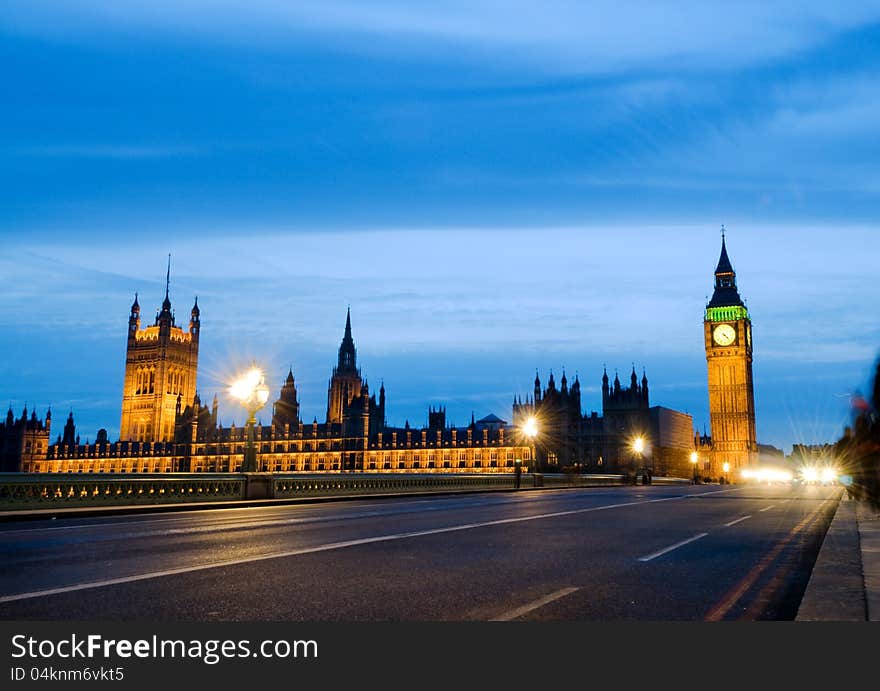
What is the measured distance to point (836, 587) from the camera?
24.2 ft

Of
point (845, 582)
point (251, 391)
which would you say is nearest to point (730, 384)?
point (251, 391)

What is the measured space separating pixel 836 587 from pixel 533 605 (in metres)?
3.03

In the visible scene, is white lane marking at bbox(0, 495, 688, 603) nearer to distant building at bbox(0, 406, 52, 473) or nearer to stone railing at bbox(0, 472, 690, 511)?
stone railing at bbox(0, 472, 690, 511)

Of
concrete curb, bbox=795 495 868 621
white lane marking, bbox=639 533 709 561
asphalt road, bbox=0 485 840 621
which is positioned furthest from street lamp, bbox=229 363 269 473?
concrete curb, bbox=795 495 868 621

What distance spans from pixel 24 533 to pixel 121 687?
11.2 m

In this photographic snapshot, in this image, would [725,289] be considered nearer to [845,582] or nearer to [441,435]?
[441,435]

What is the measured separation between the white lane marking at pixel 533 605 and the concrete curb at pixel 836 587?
6.65 feet

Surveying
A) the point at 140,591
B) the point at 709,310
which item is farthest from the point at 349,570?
the point at 709,310

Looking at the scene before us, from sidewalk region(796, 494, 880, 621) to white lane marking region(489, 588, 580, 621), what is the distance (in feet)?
6.69

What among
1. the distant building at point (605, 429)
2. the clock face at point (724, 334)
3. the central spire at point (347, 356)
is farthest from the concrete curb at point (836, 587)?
the central spire at point (347, 356)

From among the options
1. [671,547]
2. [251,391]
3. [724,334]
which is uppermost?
[724,334]

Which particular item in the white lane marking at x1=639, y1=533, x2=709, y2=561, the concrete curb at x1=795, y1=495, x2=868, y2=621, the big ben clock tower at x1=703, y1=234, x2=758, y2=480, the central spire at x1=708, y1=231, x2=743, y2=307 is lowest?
the white lane marking at x1=639, y1=533, x2=709, y2=561

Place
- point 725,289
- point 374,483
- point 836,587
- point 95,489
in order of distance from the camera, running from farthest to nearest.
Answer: point 725,289, point 374,483, point 95,489, point 836,587

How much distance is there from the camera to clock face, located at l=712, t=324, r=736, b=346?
15462 cm
